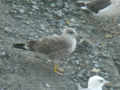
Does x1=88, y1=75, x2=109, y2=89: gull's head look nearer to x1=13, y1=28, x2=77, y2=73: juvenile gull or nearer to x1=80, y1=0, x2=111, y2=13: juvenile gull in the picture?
x1=13, y1=28, x2=77, y2=73: juvenile gull

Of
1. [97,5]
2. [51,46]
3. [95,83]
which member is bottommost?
[95,83]

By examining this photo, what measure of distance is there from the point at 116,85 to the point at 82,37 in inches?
68.7

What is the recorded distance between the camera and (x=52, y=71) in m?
5.61

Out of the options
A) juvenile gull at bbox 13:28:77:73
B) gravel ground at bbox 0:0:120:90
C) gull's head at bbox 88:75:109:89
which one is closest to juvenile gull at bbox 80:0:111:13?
gravel ground at bbox 0:0:120:90

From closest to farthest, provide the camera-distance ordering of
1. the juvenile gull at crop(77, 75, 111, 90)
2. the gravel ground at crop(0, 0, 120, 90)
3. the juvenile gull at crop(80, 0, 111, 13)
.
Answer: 1. the gravel ground at crop(0, 0, 120, 90)
2. the juvenile gull at crop(77, 75, 111, 90)
3. the juvenile gull at crop(80, 0, 111, 13)

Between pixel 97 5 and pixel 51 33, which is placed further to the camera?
pixel 97 5

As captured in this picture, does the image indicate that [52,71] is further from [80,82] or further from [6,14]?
[6,14]

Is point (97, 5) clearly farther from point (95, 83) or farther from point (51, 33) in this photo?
point (95, 83)

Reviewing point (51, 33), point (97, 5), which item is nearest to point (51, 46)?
point (51, 33)

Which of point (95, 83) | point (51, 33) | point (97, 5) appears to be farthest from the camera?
point (97, 5)

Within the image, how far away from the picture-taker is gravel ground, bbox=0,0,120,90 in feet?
16.8

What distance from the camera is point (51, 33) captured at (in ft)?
22.0

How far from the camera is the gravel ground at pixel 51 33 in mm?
5125

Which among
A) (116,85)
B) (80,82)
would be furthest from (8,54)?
(116,85)
